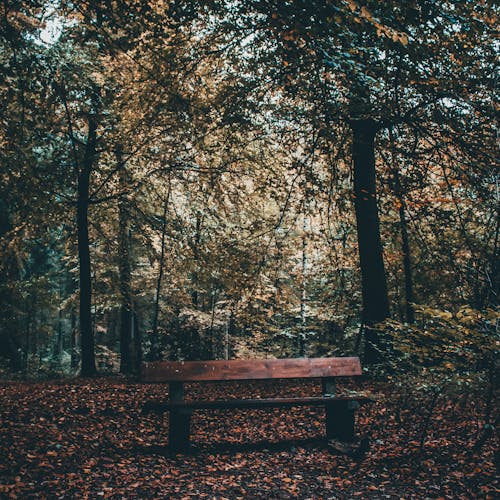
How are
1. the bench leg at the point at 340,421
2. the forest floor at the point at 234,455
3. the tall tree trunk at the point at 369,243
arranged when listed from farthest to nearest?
the tall tree trunk at the point at 369,243 → the bench leg at the point at 340,421 → the forest floor at the point at 234,455

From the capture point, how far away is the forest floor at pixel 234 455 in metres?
4.00

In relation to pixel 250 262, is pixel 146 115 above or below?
above

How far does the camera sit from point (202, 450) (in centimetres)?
516

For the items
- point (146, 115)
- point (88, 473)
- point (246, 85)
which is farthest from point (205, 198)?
point (88, 473)

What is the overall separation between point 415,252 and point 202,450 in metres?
9.40

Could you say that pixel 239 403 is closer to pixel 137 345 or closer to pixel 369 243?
pixel 369 243

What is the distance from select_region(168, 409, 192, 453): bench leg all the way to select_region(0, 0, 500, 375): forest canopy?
2.58 m

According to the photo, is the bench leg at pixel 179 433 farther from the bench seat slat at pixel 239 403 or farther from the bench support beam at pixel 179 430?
the bench seat slat at pixel 239 403

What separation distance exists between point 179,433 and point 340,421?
1.97 m

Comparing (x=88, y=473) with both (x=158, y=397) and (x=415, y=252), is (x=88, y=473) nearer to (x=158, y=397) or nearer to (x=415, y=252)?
(x=158, y=397)

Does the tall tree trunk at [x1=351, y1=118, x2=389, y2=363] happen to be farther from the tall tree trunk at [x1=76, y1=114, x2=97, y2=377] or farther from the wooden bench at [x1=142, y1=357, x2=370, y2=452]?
the tall tree trunk at [x1=76, y1=114, x2=97, y2=377]

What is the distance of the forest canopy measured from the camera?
5145 mm

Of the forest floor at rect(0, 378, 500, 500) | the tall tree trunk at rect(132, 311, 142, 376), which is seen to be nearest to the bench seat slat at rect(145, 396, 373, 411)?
the forest floor at rect(0, 378, 500, 500)

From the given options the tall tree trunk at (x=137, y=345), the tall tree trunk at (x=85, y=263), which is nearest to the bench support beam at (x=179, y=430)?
the tall tree trunk at (x=85, y=263)
